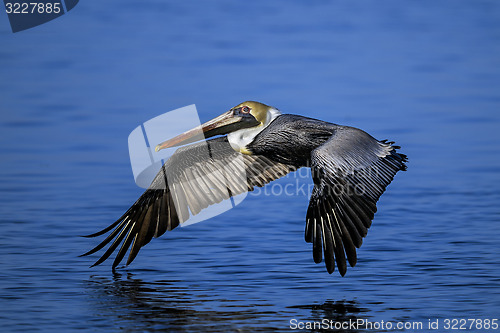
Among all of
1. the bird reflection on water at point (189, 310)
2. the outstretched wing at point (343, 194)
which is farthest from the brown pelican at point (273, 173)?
the bird reflection on water at point (189, 310)

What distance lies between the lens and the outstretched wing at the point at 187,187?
7348mm

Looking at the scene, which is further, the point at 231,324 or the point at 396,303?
the point at 396,303

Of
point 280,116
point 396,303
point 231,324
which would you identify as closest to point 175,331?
point 231,324

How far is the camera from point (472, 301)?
20.0 ft

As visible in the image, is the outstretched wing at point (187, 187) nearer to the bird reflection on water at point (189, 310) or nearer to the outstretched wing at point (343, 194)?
the bird reflection on water at point (189, 310)

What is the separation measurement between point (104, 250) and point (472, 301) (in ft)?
10.8

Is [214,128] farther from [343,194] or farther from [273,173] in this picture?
[343,194]

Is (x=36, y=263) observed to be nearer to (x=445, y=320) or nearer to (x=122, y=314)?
(x=122, y=314)
